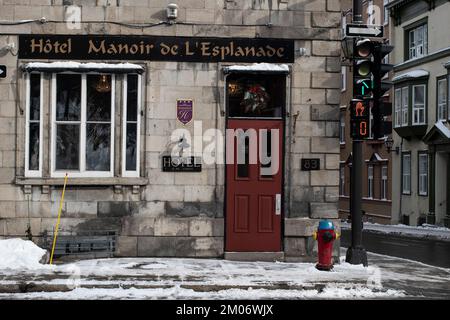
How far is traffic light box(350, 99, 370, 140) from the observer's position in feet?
38.0

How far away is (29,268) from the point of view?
10.5m

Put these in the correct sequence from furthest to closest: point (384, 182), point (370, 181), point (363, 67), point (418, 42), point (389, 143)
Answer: point (370, 181), point (384, 182), point (389, 143), point (418, 42), point (363, 67)

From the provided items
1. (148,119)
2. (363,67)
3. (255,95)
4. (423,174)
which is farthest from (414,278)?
(423,174)

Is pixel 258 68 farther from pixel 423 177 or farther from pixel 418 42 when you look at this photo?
pixel 418 42

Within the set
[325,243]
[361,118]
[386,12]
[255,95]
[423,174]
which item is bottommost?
[325,243]

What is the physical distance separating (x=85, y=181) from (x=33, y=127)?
1490 mm

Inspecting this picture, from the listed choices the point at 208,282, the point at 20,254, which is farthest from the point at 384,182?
the point at 20,254

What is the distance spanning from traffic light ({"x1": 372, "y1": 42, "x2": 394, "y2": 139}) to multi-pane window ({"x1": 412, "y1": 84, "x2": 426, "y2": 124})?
21.4 metres

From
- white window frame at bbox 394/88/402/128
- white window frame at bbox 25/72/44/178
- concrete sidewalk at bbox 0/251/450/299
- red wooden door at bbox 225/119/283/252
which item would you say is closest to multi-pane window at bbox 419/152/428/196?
white window frame at bbox 394/88/402/128

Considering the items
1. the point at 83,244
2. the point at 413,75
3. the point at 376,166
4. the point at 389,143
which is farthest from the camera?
the point at 376,166

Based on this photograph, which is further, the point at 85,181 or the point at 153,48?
the point at 153,48

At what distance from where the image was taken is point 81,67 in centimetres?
1202

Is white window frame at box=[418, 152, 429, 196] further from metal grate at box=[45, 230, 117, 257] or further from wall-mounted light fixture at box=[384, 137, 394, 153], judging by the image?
metal grate at box=[45, 230, 117, 257]

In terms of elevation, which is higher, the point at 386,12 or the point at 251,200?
the point at 386,12
